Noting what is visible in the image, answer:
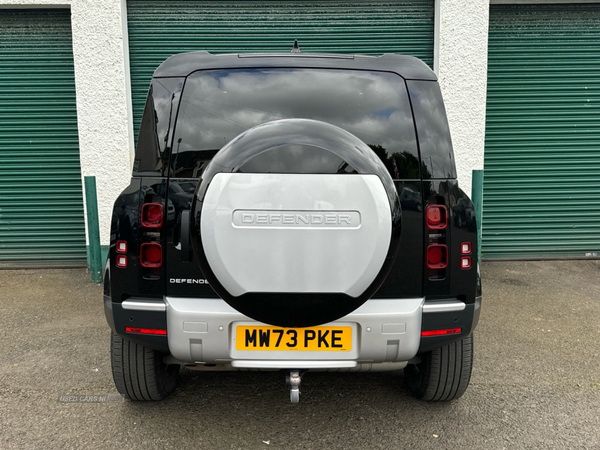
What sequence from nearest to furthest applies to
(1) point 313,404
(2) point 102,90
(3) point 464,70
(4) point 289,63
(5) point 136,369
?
(4) point 289,63 → (5) point 136,369 → (1) point 313,404 → (2) point 102,90 → (3) point 464,70

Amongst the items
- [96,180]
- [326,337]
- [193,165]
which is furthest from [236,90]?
[96,180]

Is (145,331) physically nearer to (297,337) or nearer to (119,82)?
(297,337)

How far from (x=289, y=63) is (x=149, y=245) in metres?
1.09

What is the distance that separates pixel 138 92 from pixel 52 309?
2.64m

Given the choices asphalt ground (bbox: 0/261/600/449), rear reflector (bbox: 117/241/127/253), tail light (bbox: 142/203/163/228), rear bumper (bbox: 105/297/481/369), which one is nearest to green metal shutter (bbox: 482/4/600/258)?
asphalt ground (bbox: 0/261/600/449)

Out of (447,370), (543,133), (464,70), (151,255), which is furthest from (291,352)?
(543,133)

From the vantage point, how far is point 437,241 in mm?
2289

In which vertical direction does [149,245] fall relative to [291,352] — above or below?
above

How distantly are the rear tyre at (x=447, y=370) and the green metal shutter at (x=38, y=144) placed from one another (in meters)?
4.79

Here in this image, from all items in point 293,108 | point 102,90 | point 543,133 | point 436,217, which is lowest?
point 436,217

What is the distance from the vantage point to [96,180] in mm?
5582

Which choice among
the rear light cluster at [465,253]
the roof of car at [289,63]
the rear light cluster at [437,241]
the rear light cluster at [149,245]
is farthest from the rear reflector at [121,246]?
the rear light cluster at [465,253]

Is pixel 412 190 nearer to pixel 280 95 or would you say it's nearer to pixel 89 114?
pixel 280 95

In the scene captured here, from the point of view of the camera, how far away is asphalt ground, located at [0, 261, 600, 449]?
255 centimetres
